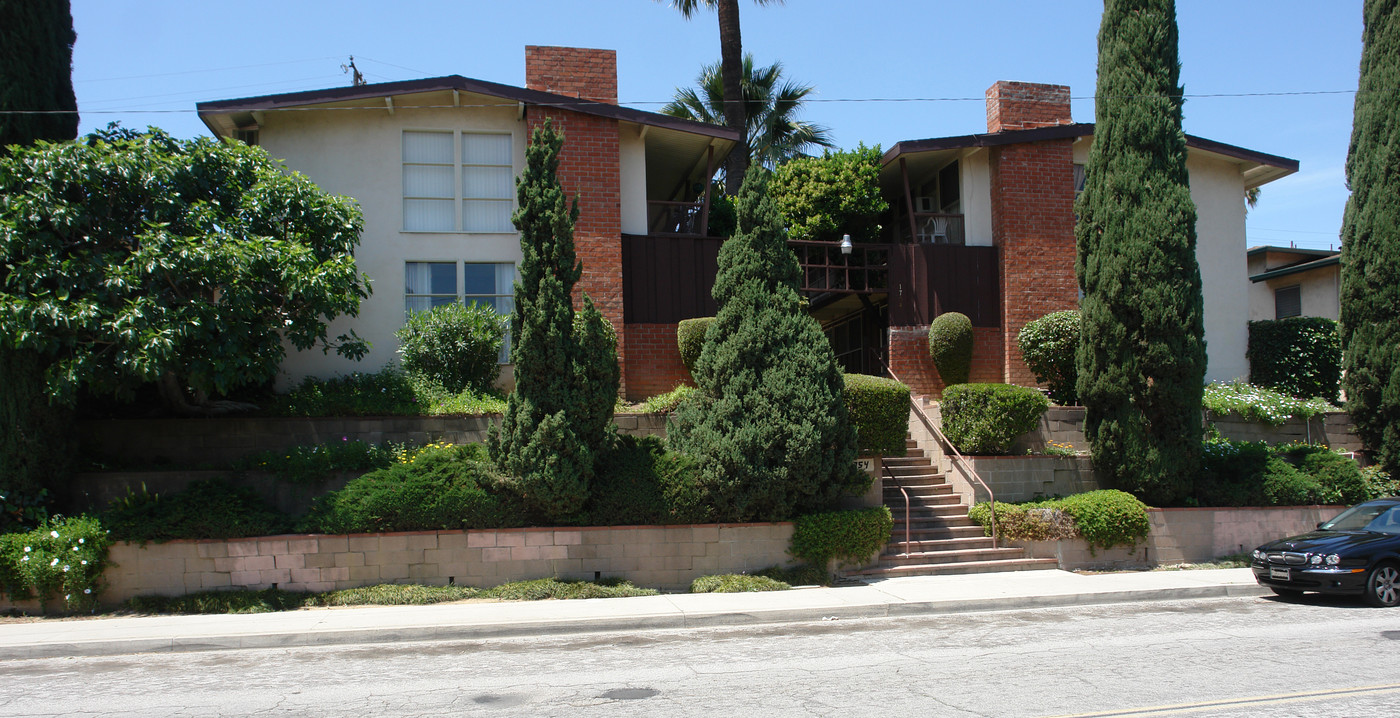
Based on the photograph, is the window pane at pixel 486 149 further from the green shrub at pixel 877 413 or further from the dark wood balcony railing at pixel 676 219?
the green shrub at pixel 877 413

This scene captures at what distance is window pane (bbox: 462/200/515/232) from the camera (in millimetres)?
17156

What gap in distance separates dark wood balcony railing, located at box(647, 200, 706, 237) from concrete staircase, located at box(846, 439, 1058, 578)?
6.82 metres

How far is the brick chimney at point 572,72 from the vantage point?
18.2m

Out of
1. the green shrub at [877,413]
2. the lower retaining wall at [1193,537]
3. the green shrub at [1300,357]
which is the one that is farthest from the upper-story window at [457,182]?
the green shrub at [1300,357]

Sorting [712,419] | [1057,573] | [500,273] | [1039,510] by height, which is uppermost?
[500,273]

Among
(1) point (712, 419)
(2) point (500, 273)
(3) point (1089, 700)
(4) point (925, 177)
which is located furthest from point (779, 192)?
(3) point (1089, 700)

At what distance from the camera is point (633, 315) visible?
1775 cm

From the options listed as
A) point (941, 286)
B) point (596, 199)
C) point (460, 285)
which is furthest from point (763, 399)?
point (941, 286)

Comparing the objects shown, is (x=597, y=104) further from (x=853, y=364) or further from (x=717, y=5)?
(x=853, y=364)

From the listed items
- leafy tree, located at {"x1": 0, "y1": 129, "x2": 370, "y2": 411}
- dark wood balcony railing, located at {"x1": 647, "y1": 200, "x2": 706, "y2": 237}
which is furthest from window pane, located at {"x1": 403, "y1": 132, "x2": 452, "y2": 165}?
dark wood balcony railing, located at {"x1": 647, "y1": 200, "x2": 706, "y2": 237}

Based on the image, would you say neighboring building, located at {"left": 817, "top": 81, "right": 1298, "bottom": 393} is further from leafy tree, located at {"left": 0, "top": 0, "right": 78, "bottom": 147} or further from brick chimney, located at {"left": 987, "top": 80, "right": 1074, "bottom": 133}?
leafy tree, located at {"left": 0, "top": 0, "right": 78, "bottom": 147}

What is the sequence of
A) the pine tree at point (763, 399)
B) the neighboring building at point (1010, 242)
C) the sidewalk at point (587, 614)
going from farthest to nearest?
the neighboring building at point (1010, 242)
the pine tree at point (763, 399)
the sidewalk at point (587, 614)

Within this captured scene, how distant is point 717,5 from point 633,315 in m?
9.09

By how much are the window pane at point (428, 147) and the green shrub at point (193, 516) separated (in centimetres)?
748
